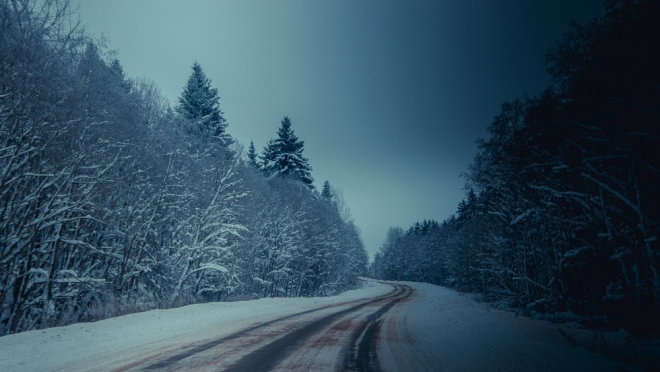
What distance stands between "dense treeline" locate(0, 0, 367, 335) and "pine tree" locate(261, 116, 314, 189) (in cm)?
1201

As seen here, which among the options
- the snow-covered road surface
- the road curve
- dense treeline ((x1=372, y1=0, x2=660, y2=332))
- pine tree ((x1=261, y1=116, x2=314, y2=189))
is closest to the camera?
the road curve

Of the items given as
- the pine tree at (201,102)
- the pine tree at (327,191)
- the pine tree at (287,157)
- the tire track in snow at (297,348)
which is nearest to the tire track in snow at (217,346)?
the tire track in snow at (297,348)

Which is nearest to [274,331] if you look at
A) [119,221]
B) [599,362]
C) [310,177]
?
[599,362]

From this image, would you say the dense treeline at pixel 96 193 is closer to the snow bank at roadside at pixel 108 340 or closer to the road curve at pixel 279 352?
the snow bank at roadside at pixel 108 340

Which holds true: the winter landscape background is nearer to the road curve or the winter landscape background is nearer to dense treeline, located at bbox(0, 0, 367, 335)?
dense treeline, located at bbox(0, 0, 367, 335)

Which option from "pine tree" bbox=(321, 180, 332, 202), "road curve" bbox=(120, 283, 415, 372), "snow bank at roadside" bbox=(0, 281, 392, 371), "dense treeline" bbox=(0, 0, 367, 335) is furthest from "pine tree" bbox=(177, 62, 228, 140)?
"road curve" bbox=(120, 283, 415, 372)

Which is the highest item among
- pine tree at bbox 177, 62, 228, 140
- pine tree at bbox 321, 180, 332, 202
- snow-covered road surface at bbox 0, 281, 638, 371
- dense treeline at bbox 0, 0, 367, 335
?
pine tree at bbox 177, 62, 228, 140

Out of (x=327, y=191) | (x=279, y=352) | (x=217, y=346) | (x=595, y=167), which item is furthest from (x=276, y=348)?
(x=327, y=191)

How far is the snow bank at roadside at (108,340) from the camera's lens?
17.4 feet

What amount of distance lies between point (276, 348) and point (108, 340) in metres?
3.88

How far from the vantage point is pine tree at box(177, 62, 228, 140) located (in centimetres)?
3031

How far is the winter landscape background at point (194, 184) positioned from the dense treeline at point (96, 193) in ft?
0.23

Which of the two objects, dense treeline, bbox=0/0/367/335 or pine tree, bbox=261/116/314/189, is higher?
pine tree, bbox=261/116/314/189

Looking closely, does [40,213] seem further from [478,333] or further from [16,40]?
[478,333]
